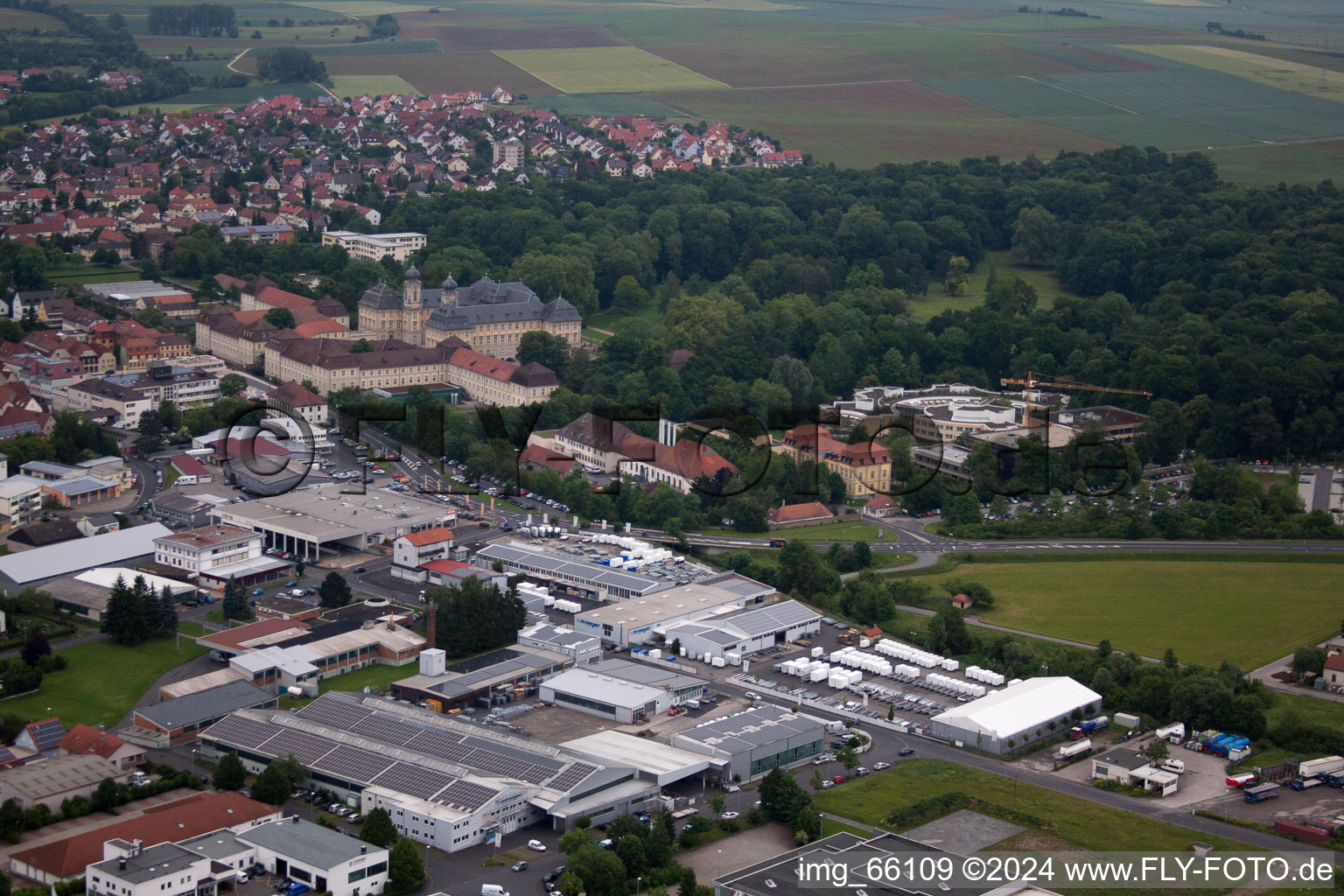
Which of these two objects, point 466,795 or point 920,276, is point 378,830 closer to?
point 466,795

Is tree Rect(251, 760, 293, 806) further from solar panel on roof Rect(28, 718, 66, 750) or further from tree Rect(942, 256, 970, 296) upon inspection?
tree Rect(942, 256, 970, 296)

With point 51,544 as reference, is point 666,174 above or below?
above

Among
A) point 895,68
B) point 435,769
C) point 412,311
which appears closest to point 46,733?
point 435,769

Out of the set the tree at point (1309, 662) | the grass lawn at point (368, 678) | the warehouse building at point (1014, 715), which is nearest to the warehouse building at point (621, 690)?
the grass lawn at point (368, 678)

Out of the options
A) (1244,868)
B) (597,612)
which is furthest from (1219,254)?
(1244,868)

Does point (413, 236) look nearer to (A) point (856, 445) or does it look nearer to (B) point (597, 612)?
(A) point (856, 445)

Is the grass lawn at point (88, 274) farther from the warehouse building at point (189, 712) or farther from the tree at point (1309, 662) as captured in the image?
the tree at point (1309, 662)
